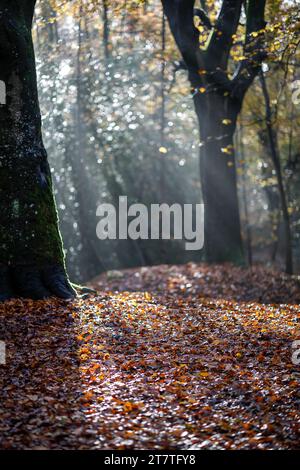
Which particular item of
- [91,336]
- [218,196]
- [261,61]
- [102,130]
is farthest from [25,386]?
[102,130]

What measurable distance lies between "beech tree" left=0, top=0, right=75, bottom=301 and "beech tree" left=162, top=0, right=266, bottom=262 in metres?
5.89

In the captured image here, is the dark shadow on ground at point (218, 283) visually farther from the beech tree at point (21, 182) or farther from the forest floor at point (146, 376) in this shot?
the beech tree at point (21, 182)

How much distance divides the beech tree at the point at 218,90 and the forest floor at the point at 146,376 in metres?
7.15

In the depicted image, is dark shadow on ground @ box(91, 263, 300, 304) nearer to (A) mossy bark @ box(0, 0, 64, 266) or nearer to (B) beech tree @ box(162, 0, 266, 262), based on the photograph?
(B) beech tree @ box(162, 0, 266, 262)

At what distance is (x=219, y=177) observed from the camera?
1778 centimetres

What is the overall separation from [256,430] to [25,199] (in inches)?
205

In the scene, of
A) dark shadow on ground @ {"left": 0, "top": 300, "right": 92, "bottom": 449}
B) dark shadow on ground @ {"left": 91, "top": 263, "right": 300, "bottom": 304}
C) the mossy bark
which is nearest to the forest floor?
dark shadow on ground @ {"left": 0, "top": 300, "right": 92, "bottom": 449}

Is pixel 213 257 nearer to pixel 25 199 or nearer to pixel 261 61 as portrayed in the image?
pixel 261 61

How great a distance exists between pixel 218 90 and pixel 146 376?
36.6 feet

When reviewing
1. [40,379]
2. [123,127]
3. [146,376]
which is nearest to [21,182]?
[40,379]

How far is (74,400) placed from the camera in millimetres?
6637

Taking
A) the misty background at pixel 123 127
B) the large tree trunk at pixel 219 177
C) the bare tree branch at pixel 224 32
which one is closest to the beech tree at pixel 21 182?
the bare tree branch at pixel 224 32

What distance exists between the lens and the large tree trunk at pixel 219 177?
17.3m

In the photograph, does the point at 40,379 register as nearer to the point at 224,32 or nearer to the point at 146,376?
the point at 146,376
